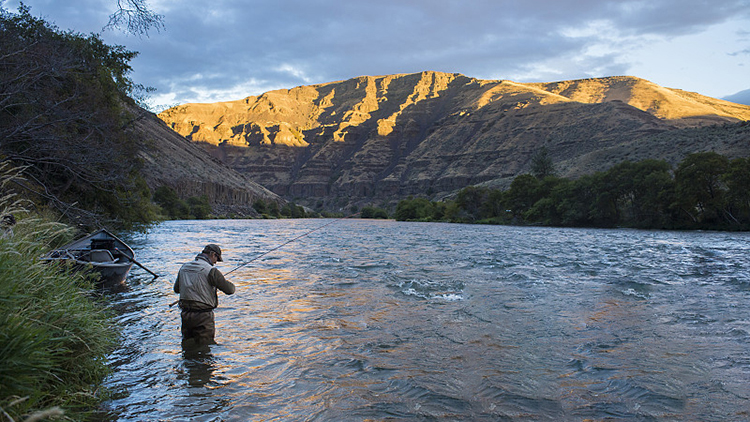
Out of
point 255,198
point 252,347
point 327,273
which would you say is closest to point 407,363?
point 252,347

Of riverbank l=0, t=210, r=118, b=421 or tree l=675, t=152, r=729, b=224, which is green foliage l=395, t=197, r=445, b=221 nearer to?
tree l=675, t=152, r=729, b=224

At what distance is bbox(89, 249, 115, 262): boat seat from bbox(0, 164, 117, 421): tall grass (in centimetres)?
821

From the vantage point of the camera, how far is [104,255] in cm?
1488

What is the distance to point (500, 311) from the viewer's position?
1234 cm

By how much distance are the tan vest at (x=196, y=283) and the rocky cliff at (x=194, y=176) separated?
102 m

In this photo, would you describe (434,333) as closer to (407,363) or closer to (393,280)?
(407,363)

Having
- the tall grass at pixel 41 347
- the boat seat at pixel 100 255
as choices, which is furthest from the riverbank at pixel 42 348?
the boat seat at pixel 100 255

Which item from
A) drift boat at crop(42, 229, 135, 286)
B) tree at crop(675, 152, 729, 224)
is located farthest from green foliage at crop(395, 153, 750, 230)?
drift boat at crop(42, 229, 135, 286)

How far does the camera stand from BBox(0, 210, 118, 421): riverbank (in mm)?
3906

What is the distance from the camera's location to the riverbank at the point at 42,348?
3906 millimetres

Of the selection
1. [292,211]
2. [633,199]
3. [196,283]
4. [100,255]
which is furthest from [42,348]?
[292,211]

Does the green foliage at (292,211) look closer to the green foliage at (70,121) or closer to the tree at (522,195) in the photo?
the tree at (522,195)

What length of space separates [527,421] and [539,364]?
239 centimetres

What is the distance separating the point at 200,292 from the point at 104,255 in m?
8.58
